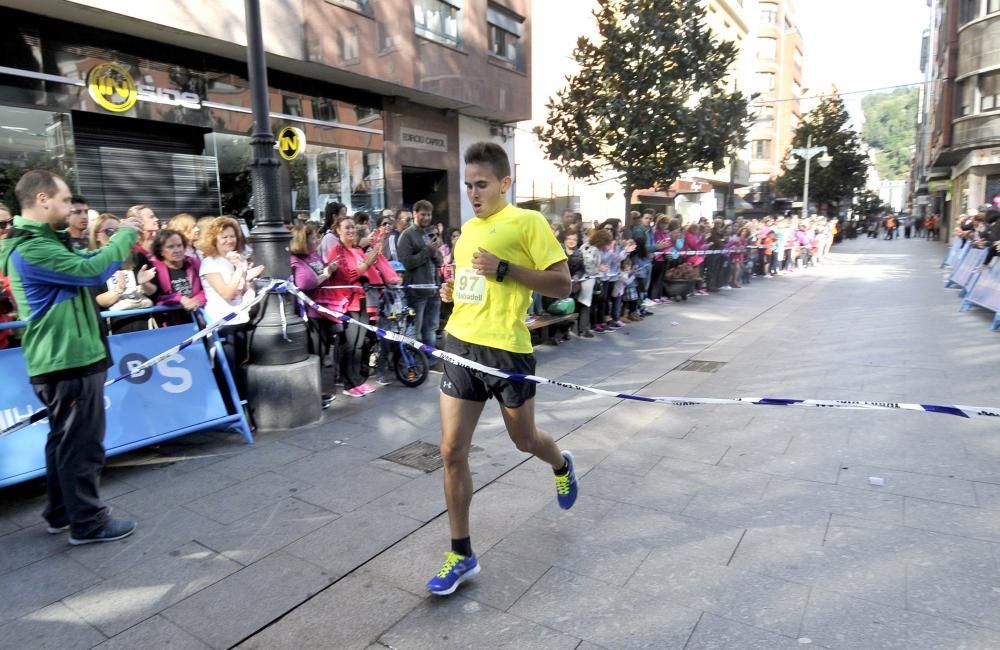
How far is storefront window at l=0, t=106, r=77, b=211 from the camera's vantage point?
8625mm

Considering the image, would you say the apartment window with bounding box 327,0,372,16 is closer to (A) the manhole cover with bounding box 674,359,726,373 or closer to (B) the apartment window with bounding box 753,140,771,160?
(A) the manhole cover with bounding box 674,359,726,373

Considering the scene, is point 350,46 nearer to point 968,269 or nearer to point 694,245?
point 694,245

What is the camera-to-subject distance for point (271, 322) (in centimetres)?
548

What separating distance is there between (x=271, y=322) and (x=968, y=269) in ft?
48.2

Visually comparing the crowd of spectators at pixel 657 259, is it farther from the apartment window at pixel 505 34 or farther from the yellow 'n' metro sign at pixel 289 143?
the apartment window at pixel 505 34

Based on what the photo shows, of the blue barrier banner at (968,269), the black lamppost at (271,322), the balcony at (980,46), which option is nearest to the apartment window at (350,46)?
the black lamppost at (271,322)

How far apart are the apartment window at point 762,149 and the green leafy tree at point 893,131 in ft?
279

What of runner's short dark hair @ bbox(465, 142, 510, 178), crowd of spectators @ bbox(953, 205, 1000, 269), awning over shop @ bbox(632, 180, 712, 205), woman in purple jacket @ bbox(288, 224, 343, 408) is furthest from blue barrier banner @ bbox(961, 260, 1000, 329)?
awning over shop @ bbox(632, 180, 712, 205)

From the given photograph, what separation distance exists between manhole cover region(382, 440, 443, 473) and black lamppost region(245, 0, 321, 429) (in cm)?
110

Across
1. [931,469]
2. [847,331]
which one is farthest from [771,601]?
[847,331]

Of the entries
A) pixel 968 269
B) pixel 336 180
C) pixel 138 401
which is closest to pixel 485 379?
pixel 138 401

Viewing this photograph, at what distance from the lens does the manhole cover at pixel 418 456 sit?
467 centimetres

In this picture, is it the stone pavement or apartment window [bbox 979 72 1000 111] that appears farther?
apartment window [bbox 979 72 1000 111]

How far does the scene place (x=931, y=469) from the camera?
441 centimetres
